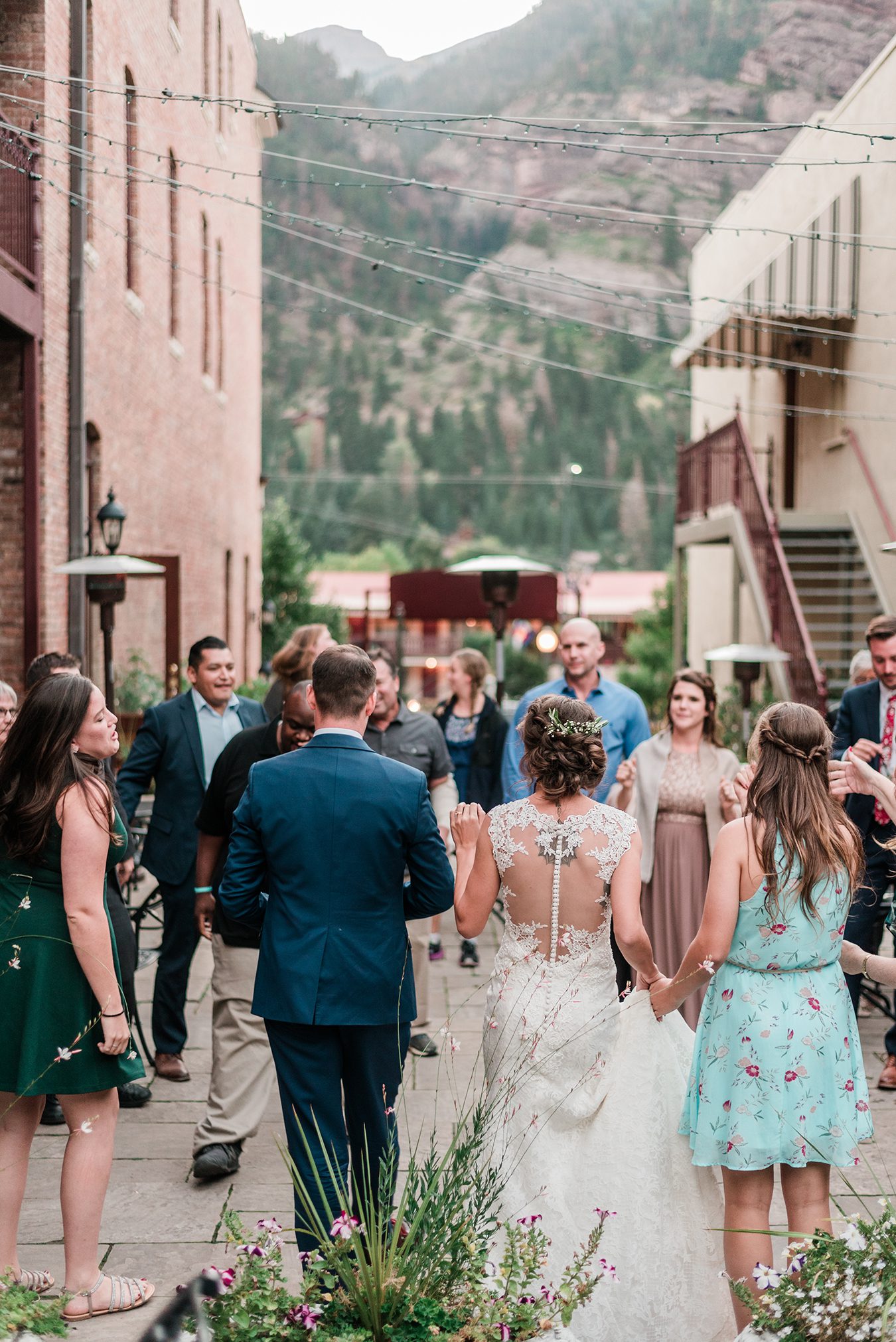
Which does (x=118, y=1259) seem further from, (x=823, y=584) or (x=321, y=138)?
(x=321, y=138)

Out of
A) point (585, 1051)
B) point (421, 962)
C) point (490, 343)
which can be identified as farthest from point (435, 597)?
point (490, 343)

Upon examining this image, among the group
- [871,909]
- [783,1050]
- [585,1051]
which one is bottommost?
[871,909]

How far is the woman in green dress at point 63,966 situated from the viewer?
3588 mm

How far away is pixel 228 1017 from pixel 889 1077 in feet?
10.2

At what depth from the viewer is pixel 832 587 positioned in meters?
17.1

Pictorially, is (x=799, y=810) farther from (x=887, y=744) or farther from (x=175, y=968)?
(x=175, y=968)

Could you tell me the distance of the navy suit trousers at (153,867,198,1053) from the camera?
20.3 ft

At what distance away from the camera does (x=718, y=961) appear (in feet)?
11.1

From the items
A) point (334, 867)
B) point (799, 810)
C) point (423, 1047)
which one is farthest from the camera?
point (423, 1047)

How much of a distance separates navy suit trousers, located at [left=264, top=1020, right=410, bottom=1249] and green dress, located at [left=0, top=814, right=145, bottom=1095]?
455mm

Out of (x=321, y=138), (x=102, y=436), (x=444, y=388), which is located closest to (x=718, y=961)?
(x=102, y=436)

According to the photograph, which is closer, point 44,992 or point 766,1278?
point 766,1278

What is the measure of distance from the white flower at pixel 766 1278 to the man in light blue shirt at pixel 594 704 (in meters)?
3.65

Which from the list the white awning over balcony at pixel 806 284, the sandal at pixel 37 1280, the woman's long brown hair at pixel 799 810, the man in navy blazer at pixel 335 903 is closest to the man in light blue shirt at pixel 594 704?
the man in navy blazer at pixel 335 903
